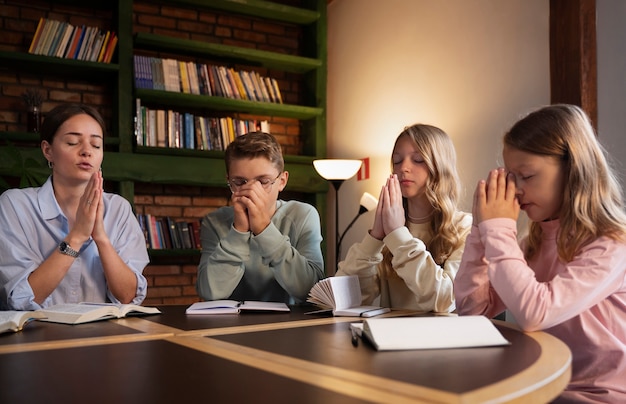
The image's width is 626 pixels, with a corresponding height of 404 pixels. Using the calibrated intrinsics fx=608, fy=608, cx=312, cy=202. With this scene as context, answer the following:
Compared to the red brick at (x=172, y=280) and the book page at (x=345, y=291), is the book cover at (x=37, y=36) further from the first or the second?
the book page at (x=345, y=291)

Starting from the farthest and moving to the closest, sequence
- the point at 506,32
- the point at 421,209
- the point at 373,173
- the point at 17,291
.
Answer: the point at 373,173, the point at 506,32, the point at 421,209, the point at 17,291

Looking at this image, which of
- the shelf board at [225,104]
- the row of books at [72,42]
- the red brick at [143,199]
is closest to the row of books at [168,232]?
the red brick at [143,199]

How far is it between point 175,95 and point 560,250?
3.21m

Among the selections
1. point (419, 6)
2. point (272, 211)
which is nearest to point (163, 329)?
point (272, 211)

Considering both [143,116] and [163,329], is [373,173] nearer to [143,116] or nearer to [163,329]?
[143,116]

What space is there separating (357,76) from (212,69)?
1.07 metres

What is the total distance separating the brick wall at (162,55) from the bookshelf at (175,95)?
0.02 m

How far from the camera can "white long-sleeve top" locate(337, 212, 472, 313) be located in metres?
1.68

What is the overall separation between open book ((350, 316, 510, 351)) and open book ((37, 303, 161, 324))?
2.36 ft

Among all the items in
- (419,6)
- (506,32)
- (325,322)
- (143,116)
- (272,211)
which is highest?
(419,6)

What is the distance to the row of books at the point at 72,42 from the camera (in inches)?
150

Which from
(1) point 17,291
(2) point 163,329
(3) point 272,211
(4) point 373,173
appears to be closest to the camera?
(2) point 163,329

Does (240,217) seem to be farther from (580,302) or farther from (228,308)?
(580,302)

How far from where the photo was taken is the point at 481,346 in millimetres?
1019
